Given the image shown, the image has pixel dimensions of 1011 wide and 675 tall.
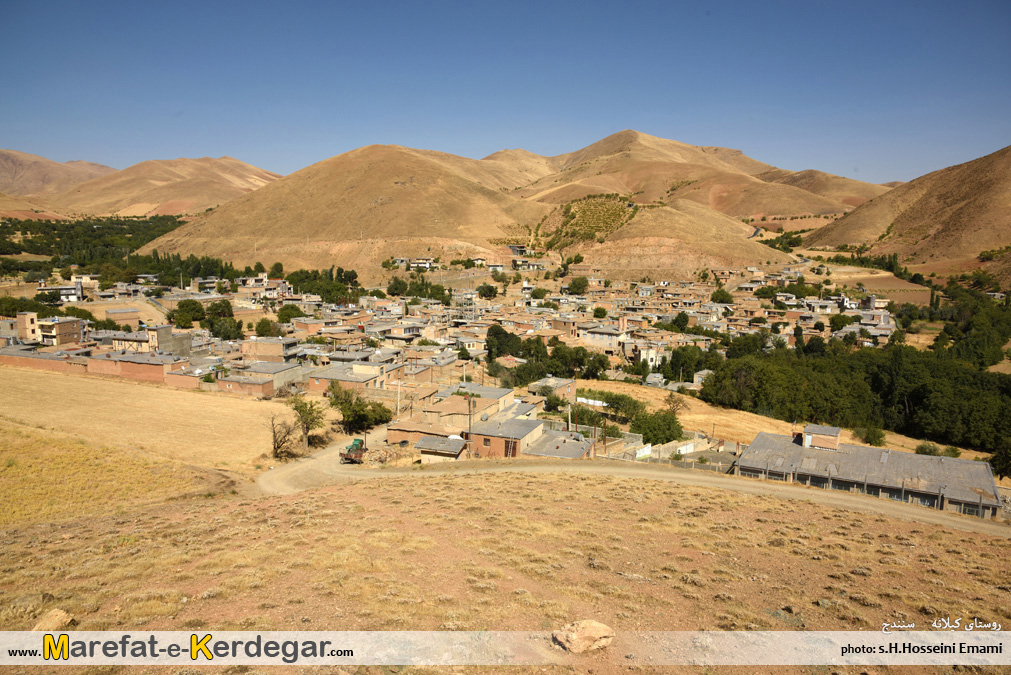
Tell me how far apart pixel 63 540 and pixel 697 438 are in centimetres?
2337

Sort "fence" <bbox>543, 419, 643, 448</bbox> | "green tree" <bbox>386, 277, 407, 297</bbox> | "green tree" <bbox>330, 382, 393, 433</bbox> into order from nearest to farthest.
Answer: "fence" <bbox>543, 419, 643, 448</bbox> < "green tree" <bbox>330, 382, 393, 433</bbox> < "green tree" <bbox>386, 277, 407, 297</bbox>

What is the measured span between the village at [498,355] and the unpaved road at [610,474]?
1168 mm

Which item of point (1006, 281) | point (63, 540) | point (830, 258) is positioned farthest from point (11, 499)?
point (830, 258)

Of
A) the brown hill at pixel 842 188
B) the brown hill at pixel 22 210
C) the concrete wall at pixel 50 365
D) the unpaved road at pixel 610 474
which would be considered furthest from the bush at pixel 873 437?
the brown hill at pixel 22 210

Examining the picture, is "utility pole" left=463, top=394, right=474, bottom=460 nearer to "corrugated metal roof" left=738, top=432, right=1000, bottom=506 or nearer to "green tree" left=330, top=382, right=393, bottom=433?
"green tree" left=330, top=382, right=393, bottom=433

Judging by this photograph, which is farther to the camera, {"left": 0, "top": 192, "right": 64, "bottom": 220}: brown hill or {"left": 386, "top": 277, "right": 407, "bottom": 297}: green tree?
{"left": 0, "top": 192, "right": 64, "bottom": 220}: brown hill

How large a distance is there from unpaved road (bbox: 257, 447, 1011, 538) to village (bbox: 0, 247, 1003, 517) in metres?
1.17

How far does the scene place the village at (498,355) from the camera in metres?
21.9

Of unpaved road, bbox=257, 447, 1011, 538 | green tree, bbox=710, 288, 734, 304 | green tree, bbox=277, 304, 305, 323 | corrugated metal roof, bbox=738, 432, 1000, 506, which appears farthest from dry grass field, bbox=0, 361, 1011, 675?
green tree, bbox=710, 288, 734, 304

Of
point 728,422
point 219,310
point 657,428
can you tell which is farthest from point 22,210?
point 728,422

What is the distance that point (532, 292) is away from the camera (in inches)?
2879

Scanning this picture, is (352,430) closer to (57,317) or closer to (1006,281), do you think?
(57,317)

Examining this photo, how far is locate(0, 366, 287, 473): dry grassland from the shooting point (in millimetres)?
23016

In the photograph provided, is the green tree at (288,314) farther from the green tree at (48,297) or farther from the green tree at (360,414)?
the green tree at (360,414)
